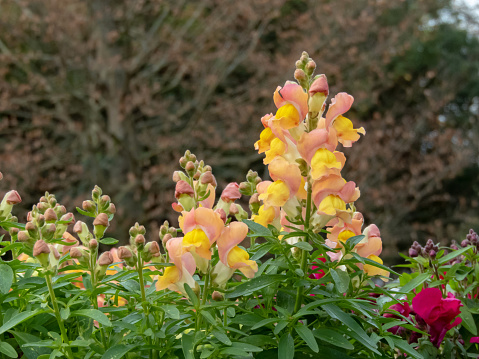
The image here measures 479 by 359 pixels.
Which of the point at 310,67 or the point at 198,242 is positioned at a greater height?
the point at 310,67

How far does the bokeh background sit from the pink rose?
508 cm

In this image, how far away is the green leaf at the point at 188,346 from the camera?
2.94ft

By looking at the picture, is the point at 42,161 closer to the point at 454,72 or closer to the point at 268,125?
the point at 454,72

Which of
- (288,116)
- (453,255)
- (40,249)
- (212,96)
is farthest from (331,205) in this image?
(212,96)

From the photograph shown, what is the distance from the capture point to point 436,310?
1193 mm

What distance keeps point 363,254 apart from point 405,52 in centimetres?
793

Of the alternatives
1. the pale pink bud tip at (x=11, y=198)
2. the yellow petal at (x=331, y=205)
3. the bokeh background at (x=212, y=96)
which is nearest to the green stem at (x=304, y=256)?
the yellow petal at (x=331, y=205)

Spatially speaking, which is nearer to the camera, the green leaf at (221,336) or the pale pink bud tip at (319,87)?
the green leaf at (221,336)

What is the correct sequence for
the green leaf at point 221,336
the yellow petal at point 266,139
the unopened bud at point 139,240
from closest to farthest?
the green leaf at point 221,336 → the unopened bud at point 139,240 → the yellow petal at point 266,139

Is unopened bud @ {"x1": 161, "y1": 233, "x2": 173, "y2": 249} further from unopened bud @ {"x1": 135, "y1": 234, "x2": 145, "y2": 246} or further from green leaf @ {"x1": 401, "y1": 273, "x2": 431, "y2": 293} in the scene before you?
green leaf @ {"x1": 401, "y1": 273, "x2": 431, "y2": 293}

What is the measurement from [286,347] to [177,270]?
243 mm

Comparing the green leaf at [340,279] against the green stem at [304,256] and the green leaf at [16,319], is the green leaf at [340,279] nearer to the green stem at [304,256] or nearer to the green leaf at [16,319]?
the green stem at [304,256]

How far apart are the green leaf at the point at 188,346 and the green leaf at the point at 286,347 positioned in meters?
0.15

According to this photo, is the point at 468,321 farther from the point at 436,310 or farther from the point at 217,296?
the point at 217,296
